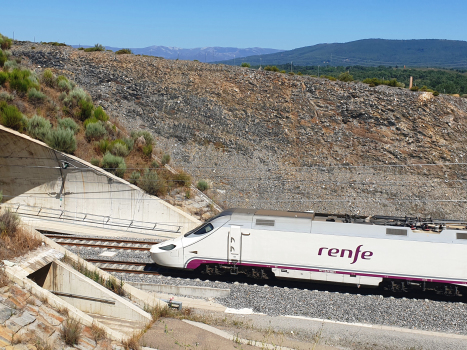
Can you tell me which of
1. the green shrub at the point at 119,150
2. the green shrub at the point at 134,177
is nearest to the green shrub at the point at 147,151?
the green shrub at the point at 119,150

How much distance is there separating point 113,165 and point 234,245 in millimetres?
10718

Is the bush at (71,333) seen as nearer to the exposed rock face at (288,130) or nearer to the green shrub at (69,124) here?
the green shrub at (69,124)

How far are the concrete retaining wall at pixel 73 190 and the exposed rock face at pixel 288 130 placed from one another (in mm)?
6901

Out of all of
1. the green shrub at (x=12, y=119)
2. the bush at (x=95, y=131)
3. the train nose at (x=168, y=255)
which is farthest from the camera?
the bush at (x=95, y=131)

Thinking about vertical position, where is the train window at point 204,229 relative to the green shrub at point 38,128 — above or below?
below

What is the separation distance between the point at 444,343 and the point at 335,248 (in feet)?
13.4

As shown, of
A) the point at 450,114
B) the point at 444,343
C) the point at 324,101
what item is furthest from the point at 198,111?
the point at 444,343

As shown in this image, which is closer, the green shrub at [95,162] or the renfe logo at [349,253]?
the renfe logo at [349,253]

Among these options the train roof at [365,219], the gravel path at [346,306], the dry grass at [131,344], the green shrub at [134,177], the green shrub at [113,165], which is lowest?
the gravel path at [346,306]

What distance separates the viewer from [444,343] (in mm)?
11125

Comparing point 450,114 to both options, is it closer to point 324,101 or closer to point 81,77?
point 324,101

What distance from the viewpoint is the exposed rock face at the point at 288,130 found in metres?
28.8

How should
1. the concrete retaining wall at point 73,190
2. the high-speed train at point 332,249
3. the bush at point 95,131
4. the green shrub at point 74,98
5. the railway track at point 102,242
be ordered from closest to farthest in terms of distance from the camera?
the high-speed train at point 332,249 → the railway track at point 102,242 → the concrete retaining wall at point 73,190 → the bush at point 95,131 → the green shrub at point 74,98

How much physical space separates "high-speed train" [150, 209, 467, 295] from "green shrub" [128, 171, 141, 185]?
789cm
